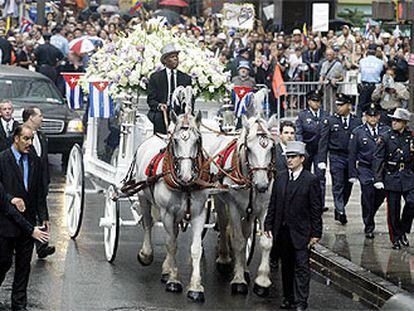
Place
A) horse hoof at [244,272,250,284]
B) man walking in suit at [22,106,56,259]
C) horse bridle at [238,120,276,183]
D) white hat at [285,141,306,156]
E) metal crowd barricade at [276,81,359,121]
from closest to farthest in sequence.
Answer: white hat at [285,141,306,156]
horse bridle at [238,120,276,183]
horse hoof at [244,272,250,284]
man walking in suit at [22,106,56,259]
metal crowd barricade at [276,81,359,121]

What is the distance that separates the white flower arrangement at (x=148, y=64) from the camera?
15805mm

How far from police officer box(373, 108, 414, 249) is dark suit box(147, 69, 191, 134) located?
273 cm

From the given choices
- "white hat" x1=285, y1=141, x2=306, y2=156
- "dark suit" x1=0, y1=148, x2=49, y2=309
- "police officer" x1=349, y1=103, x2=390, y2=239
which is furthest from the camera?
"police officer" x1=349, y1=103, x2=390, y2=239

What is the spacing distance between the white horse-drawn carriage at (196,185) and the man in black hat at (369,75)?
14.1 m

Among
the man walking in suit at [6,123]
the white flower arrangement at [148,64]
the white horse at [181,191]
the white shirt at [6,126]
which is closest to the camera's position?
the white horse at [181,191]

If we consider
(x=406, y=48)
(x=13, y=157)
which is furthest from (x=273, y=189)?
(x=406, y=48)

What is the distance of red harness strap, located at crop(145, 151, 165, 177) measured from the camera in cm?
1350

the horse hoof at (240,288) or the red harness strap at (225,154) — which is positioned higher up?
the red harness strap at (225,154)

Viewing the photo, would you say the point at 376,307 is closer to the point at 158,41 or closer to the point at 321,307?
the point at 321,307

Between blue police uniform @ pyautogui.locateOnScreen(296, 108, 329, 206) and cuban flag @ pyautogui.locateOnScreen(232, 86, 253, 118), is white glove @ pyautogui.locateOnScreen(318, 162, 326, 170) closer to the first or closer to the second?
blue police uniform @ pyautogui.locateOnScreen(296, 108, 329, 206)

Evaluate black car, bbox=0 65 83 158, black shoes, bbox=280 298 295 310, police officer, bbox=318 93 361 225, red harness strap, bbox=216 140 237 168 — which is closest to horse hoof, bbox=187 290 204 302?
black shoes, bbox=280 298 295 310

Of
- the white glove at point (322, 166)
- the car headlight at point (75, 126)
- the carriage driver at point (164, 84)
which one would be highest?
the carriage driver at point (164, 84)

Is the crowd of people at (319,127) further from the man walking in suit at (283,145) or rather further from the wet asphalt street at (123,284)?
the wet asphalt street at (123,284)

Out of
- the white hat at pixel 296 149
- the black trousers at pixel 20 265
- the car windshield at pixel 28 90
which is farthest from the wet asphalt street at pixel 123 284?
the car windshield at pixel 28 90
